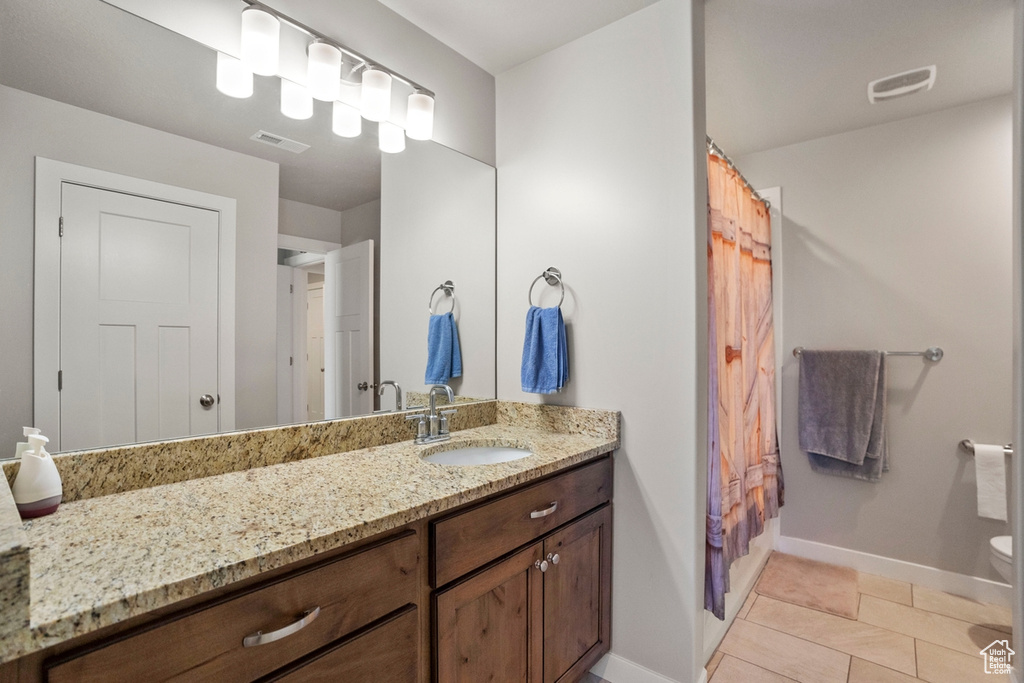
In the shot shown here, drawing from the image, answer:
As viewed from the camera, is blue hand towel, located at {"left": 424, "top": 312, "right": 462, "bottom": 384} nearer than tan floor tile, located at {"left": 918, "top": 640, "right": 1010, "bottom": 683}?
No

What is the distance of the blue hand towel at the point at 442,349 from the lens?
6.63 feet

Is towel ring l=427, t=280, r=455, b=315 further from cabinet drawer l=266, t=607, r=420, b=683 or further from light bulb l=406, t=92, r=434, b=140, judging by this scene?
cabinet drawer l=266, t=607, r=420, b=683

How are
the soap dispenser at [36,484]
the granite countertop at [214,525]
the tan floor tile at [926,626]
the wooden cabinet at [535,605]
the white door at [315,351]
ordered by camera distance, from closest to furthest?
1. the granite countertop at [214,525]
2. the soap dispenser at [36,484]
3. the wooden cabinet at [535,605]
4. the white door at [315,351]
5. the tan floor tile at [926,626]

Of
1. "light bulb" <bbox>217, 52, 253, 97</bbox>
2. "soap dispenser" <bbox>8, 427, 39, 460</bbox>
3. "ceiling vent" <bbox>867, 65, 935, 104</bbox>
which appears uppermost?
"ceiling vent" <bbox>867, 65, 935, 104</bbox>

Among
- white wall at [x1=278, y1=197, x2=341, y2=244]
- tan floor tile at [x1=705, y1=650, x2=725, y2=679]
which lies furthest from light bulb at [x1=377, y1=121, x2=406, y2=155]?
tan floor tile at [x1=705, y1=650, x2=725, y2=679]

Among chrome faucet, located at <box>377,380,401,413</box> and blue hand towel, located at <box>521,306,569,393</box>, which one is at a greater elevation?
blue hand towel, located at <box>521,306,569,393</box>

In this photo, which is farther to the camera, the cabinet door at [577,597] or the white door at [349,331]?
the white door at [349,331]

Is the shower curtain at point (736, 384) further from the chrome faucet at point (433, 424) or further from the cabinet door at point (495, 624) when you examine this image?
the chrome faucet at point (433, 424)

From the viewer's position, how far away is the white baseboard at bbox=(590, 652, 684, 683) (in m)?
1.72

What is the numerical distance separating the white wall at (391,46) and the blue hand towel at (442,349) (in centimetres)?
75

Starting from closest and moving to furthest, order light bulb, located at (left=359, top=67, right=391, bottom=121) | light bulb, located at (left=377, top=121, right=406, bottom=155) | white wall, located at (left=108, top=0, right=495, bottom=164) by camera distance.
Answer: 1. white wall, located at (left=108, top=0, right=495, bottom=164)
2. light bulb, located at (left=359, top=67, right=391, bottom=121)
3. light bulb, located at (left=377, top=121, right=406, bottom=155)

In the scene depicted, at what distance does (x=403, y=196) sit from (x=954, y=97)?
2708 mm

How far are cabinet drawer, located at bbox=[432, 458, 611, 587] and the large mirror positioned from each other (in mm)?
684

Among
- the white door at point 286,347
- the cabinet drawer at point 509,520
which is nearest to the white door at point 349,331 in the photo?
the white door at point 286,347
